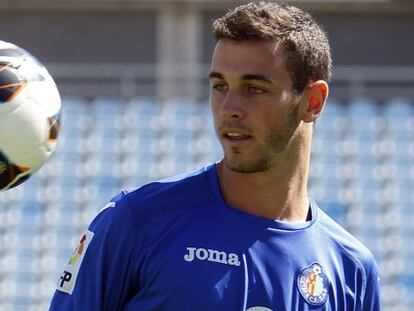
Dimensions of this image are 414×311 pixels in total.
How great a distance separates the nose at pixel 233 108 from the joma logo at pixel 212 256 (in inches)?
15.5

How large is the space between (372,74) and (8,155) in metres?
6.57

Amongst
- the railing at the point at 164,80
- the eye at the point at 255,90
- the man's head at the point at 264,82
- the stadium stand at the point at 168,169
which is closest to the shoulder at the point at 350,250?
the man's head at the point at 264,82

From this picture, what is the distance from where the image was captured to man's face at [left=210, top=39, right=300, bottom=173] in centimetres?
287

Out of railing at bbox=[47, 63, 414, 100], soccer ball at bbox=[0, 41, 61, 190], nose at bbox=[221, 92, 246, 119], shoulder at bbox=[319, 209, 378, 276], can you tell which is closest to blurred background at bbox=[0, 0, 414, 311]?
railing at bbox=[47, 63, 414, 100]

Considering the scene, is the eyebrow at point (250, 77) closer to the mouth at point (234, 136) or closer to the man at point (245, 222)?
the man at point (245, 222)

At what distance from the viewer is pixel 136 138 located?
9.45 metres

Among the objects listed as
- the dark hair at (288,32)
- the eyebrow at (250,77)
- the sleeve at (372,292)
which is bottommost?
the sleeve at (372,292)

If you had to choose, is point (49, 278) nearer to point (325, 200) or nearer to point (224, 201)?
point (325, 200)

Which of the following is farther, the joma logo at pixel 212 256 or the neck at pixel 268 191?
the neck at pixel 268 191

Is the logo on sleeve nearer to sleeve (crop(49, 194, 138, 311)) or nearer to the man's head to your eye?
sleeve (crop(49, 194, 138, 311))

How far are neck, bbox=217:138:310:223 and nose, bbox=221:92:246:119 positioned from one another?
221 millimetres

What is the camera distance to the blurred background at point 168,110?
363 inches

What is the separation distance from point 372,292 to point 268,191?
45cm

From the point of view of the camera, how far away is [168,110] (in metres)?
9.29
